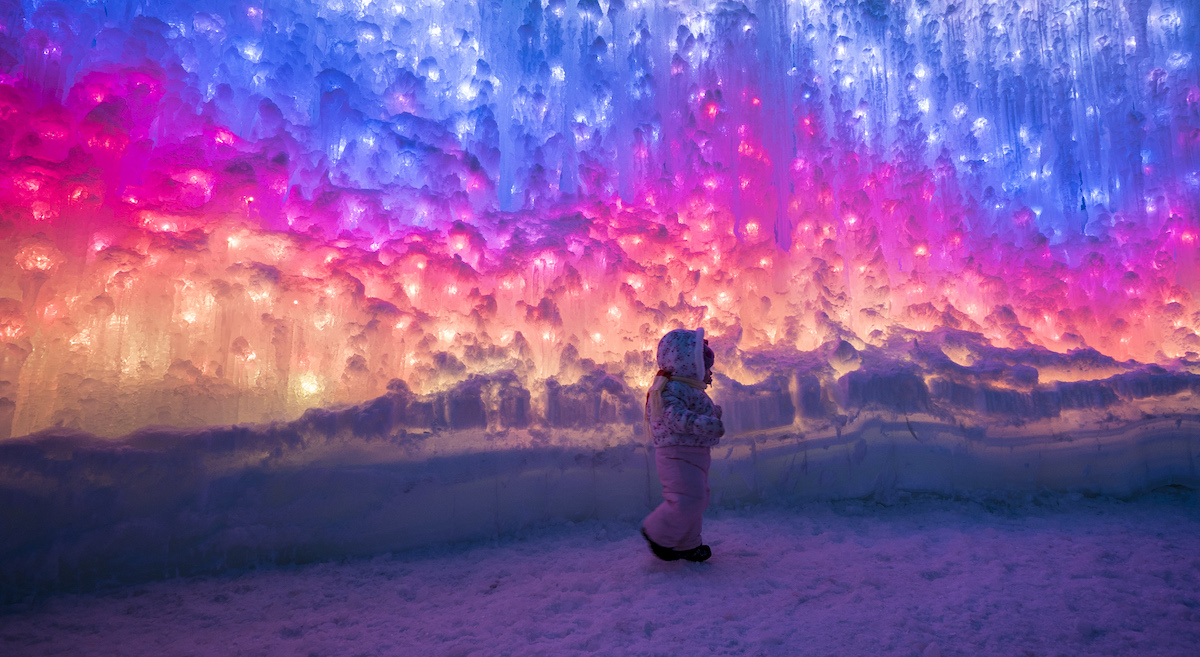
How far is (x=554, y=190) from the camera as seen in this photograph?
6324 mm

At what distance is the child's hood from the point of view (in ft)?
11.5

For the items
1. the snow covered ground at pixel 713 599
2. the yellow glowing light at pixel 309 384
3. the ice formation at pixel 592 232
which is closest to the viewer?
the snow covered ground at pixel 713 599

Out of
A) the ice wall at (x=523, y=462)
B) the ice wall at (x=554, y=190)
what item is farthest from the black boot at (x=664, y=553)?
the ice wall at (x=554, y=190)

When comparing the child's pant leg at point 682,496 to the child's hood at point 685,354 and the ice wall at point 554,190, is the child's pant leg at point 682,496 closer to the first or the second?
the child's hood at point 685,354

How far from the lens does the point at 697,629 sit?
9.02ft

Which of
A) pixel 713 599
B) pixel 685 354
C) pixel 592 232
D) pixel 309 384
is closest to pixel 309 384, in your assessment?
pixel 309 384

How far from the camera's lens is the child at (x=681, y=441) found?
338 cm

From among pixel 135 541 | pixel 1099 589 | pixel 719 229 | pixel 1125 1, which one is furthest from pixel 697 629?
pixel 1125 1

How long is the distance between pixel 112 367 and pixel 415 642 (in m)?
3.42

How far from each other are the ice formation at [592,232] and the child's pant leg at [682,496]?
3.58ft

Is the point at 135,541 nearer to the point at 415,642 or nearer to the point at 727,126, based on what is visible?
the point at 415,642

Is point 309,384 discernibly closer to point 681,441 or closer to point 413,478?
point 413,478

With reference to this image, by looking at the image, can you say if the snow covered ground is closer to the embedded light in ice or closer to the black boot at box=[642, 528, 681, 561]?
the black boot at box=[642, 528, 681, 561]

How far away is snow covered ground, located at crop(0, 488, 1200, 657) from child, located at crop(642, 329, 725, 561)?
0.17 m
